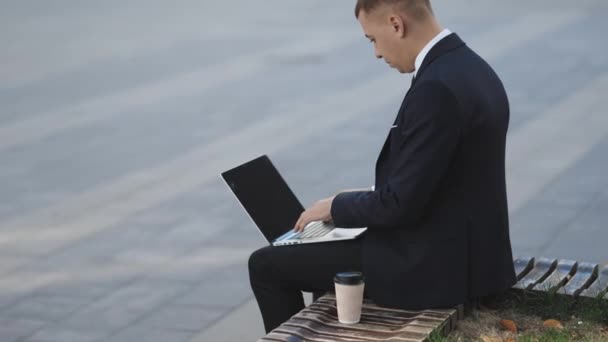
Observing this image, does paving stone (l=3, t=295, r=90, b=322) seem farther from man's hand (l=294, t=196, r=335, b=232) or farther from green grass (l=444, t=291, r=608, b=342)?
green grass (l=444, t=291, r=608, b=342)

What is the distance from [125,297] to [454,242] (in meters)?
2.70

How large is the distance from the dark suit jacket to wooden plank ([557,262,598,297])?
0.50 metres

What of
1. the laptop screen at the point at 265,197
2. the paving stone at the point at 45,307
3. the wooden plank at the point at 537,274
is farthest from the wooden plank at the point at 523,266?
the paving stone at the point at 45,307

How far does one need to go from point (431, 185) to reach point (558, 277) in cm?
116

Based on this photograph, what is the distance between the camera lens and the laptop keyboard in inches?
183

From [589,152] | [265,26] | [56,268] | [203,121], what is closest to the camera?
[56,268]

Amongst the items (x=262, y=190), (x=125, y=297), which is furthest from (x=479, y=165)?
(x=125, y=297)

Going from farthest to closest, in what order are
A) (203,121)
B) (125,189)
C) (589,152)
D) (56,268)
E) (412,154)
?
(203,121) → (589,152) → (125,189) → (56,268) → (412,154)

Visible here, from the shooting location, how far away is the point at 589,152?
30.6 feet

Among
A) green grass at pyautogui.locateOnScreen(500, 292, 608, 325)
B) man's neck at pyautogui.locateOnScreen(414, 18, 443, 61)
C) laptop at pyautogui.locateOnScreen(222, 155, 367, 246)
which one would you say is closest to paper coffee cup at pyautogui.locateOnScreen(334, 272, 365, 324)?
laptop at pyautogui.locateOnScreen(222, 155, 367, 246)

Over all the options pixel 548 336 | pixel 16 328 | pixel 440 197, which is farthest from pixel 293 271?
pixel 16 328

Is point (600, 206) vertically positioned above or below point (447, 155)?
below

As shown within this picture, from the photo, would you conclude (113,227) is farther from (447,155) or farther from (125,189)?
(447,155)

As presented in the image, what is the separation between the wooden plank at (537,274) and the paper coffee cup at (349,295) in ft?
2.70
